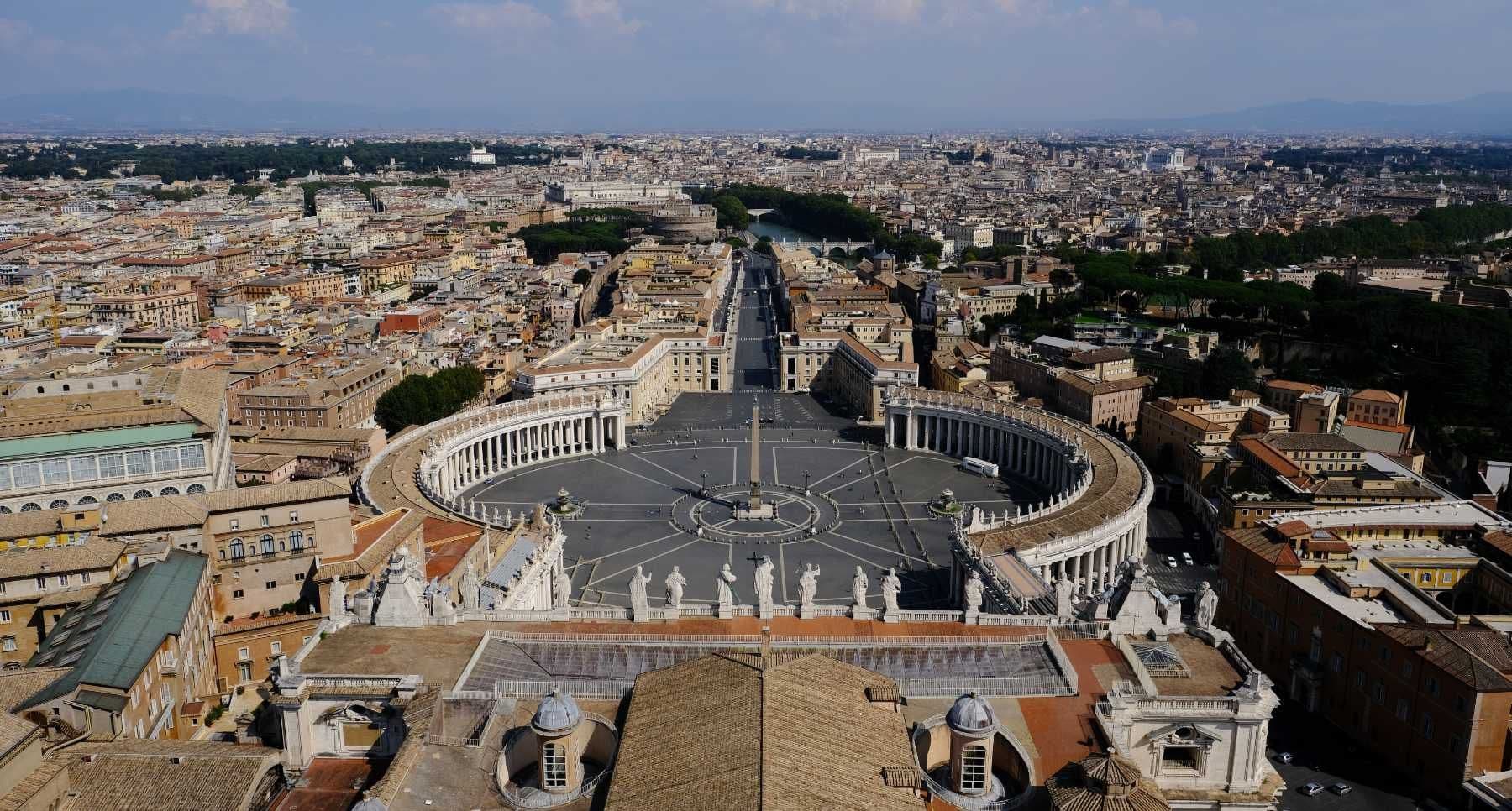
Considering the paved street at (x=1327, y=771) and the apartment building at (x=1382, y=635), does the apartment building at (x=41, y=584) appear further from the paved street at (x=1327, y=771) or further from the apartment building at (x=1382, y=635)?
the apartment building at (x=1382, y=635)

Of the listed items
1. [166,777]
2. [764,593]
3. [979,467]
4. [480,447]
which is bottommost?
[979,467]

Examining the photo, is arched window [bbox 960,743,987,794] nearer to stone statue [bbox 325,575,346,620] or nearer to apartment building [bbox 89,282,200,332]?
stone statue [bbox 325,575,346,620]

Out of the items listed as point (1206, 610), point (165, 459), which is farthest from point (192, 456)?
point (1206, 610)

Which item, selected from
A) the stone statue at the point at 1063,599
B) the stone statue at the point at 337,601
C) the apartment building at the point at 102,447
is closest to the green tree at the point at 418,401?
the apartment building at the point at 102,447

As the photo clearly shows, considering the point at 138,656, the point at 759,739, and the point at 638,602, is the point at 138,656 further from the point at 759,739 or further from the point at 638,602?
the point at 759,739

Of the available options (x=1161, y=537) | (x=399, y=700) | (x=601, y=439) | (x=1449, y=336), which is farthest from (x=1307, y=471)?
(x=399, y=700)

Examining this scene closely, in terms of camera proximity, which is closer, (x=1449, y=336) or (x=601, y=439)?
(x=601, y=439)

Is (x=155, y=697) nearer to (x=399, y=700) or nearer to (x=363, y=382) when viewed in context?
(x=399, y=700)
